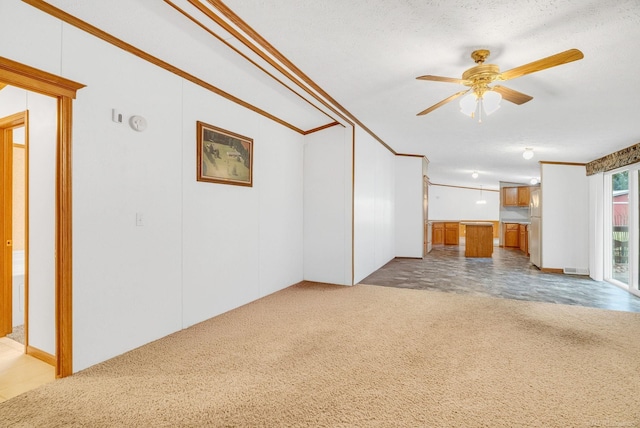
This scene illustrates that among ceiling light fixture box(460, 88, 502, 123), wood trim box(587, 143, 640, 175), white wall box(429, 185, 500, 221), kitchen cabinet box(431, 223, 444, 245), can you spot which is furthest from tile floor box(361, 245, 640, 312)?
white wall box(429, 185, 500, 221)

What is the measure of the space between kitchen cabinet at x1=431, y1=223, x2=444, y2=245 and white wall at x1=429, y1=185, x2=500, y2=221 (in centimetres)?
275

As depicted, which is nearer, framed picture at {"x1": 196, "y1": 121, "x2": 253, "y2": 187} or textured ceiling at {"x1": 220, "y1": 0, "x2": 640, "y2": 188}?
textured ceiling at {"x1": 220, "y1": 0, "x2": 640, "y2": 188}

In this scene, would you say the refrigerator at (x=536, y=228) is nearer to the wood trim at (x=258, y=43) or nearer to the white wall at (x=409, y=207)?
the white wall at (x=409, y=207)

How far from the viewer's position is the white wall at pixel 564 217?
→ 6.54 meters

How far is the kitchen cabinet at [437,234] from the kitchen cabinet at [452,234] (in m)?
0.14

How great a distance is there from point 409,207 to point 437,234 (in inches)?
167

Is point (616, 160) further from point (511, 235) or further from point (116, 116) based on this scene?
point (116, 116)

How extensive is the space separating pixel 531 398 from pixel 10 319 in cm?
461

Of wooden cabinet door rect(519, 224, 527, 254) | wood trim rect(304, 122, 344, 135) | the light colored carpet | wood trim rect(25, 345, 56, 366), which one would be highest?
wood trim rect(304, 122, 344, 135)

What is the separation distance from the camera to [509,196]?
11.4 metres

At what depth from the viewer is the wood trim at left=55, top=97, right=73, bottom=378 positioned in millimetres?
2312

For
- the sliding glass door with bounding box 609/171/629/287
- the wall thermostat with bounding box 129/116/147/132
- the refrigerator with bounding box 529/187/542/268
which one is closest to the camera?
the wall thermostat with bounding box 129/116/147/132

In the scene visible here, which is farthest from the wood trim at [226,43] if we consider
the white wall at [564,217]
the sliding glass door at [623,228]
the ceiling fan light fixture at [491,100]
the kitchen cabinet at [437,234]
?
the kitchen cabinet at [437,234]

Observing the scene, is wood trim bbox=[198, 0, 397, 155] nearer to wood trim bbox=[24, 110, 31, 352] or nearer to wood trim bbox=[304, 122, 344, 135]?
wood trim bbox=[304, 122, 344, 135]
